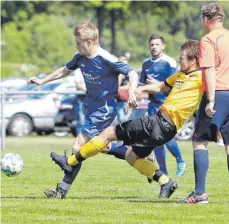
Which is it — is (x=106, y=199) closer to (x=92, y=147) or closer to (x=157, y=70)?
(x=92, y=147)

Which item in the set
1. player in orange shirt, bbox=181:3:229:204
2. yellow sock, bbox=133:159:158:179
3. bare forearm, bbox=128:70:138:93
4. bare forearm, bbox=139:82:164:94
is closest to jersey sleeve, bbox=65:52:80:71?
bare forearm, bbox=128:70:138:93

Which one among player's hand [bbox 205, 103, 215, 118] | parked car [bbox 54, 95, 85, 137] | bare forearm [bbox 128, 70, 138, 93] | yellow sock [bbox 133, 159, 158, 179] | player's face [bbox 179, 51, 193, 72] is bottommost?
parked car [bbox 54, 95, 85, 137]

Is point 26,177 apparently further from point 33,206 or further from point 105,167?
point 33,206

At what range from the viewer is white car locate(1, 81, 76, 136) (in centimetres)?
2373

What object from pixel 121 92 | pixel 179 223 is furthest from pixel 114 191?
pixel 121 92

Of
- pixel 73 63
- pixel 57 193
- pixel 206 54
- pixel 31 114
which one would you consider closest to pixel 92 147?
pixel 57 193

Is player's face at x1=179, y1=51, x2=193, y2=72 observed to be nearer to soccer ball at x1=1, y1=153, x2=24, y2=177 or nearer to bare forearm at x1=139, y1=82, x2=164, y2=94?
bare forearm at x1=139, y1=82, x2=164, y2=94

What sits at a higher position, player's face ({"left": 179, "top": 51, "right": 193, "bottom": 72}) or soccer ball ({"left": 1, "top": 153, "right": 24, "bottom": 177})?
player's face ({"left": 179, "top": 51, "right": 193, "bottom": 72})

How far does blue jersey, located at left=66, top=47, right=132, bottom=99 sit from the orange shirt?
1.00m

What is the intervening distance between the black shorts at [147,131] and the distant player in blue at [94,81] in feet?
2.21

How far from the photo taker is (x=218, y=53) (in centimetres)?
886

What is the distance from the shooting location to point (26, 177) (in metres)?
12.1

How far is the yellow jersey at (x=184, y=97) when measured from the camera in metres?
8.77

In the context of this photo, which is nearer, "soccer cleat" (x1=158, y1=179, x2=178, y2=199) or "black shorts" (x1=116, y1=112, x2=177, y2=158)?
"black shorts" (x1=116, y1=112, x2=177, y2=158)
